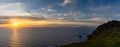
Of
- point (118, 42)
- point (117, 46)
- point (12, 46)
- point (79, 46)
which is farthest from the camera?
point (12, 46)

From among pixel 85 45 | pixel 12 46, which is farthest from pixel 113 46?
pixel 12 46

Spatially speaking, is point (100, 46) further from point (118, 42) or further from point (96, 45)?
point (118, 42)

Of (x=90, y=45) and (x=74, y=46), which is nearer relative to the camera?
(x=90, y=45)

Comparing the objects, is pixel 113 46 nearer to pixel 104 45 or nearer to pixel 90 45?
pixel 104 45

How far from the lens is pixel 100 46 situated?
84.9 metres

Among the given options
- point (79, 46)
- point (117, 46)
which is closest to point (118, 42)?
point (117, 46)

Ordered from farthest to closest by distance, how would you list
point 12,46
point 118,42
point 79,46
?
point 12,46 < point 79,46 < point 118,42

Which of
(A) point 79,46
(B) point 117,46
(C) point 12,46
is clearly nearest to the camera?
(B) point 117,46

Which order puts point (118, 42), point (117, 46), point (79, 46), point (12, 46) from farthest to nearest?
point (12, 46) → point (79, 46) → point (118, 42) → point (117, 46)

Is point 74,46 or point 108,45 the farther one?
point 74,46

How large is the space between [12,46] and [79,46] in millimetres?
85749

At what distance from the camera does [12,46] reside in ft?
539

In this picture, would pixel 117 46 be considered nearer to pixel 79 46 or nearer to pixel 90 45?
pixel 90 45

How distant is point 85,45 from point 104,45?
10.4 metres
